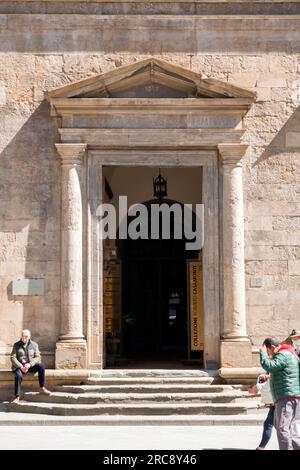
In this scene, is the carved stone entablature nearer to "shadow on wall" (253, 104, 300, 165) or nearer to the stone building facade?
the stone building facade

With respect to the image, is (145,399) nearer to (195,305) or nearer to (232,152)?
(195,305)

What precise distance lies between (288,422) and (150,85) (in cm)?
849

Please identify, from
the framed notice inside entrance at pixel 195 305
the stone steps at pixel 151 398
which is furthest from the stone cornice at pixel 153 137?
the stone steps at pixel 151 398

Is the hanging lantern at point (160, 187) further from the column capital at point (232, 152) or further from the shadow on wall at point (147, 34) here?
the shadow on wall at point (147, 34)

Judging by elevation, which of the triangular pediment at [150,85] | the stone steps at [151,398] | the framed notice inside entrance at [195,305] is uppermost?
the triangular pediment at [150,85]

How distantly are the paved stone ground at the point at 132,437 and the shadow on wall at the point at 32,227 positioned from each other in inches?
107

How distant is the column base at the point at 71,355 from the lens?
1765 cm

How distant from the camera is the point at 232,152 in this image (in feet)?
59.1

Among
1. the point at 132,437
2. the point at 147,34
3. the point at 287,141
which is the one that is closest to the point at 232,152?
the point at 287,141

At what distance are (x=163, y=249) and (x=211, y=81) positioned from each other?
825 centimetres

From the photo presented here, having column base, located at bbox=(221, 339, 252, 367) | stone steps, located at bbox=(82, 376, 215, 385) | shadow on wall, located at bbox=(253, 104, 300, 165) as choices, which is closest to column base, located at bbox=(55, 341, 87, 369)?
stone steps, located at bbox=(82, 376, 215, 385)

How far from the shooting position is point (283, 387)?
11516 millimetres

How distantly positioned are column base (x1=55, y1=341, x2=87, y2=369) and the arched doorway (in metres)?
7.51
